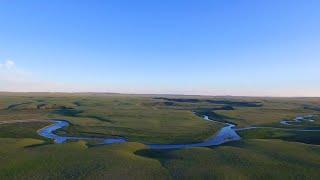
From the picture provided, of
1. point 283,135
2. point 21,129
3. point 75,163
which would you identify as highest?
point 283,135

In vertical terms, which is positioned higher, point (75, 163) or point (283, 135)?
point (283, 135)

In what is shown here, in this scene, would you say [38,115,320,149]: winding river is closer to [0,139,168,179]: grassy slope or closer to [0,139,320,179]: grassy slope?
[0,139,320,179]: grassy slope

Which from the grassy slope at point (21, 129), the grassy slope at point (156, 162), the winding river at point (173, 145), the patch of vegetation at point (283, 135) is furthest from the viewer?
the grassy slope at point (21, 129)

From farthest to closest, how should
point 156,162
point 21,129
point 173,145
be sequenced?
point 21,129 → point 173,145 → point 156,162

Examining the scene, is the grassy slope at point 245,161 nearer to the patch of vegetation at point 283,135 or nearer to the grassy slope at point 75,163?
the grassy slope at point 75,163

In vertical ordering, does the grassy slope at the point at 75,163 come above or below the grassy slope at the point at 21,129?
below

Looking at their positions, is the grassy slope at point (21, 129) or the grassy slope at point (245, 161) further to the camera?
the grassy slope at point (21, 129)

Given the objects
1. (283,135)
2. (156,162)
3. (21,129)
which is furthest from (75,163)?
(283,135)

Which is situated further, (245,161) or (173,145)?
(173,145)

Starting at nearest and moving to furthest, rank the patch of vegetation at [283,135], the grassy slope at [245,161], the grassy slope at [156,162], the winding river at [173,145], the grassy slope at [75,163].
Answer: the grassy slope at [75,163]
the grassy slope at [156,162]
the grassy slope at [245,161]
the winding river at [173,145]
the patch of vegetation at [283,135]

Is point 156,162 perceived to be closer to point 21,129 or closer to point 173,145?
point 173,145

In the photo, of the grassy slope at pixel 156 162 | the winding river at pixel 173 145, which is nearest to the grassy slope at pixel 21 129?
the winding river at pixel 173 145

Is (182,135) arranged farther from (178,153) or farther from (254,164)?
(254,164)
